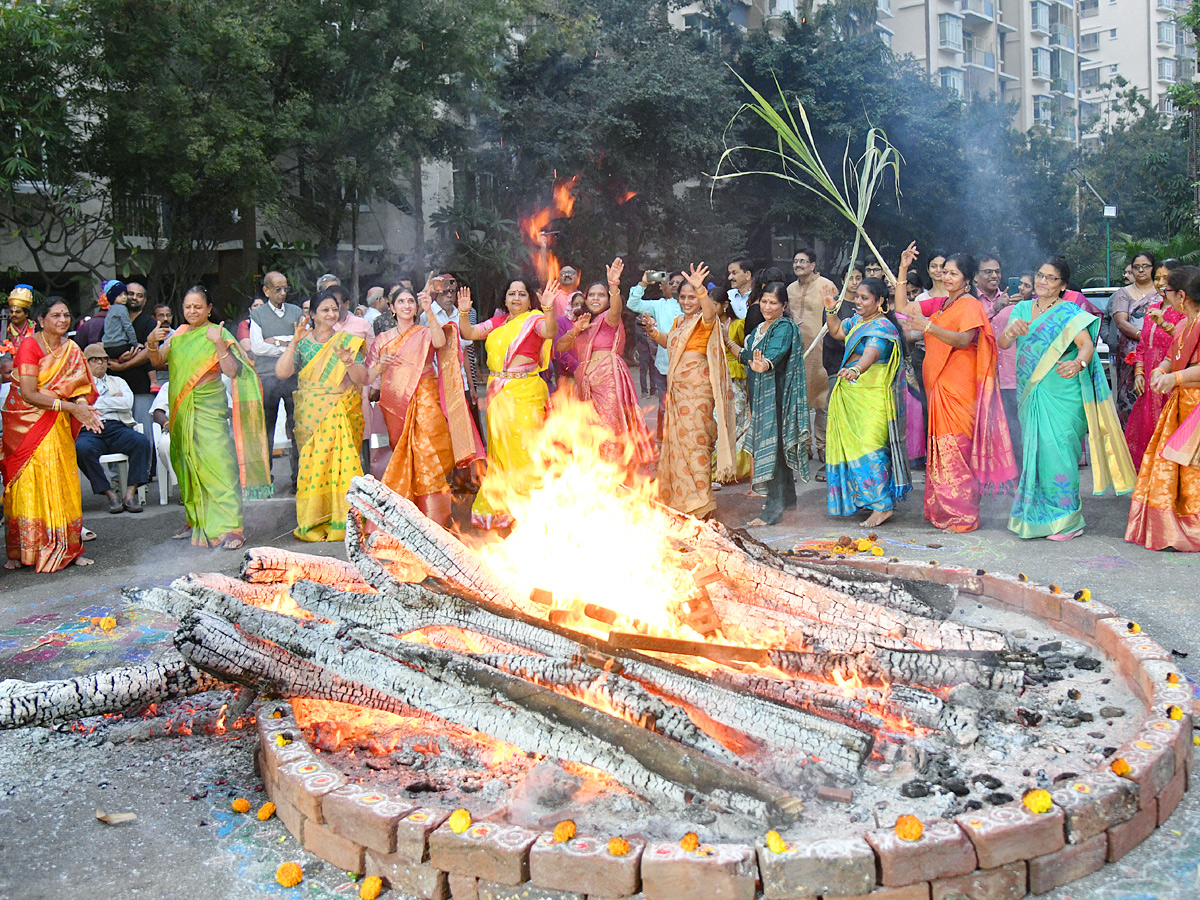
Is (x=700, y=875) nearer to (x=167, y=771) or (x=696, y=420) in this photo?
(x=167, y=771)

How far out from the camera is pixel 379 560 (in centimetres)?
499

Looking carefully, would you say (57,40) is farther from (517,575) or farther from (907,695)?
(907,695)

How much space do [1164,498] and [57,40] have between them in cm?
1362

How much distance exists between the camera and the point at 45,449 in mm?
6941

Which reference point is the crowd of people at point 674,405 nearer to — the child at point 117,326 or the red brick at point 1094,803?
the child at point 117,326

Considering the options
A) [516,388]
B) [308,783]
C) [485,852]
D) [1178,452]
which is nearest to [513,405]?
[516,388]

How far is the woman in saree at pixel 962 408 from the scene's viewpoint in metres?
7.05

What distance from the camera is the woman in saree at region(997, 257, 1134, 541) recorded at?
670 centimetres

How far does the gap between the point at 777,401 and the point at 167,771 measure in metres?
5.14

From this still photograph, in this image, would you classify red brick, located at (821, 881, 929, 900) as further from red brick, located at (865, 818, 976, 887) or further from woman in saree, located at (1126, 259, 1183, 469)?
woman in saree, located at (1126, 259, 1183, 469)

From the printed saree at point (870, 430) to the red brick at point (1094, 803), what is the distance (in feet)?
14.7

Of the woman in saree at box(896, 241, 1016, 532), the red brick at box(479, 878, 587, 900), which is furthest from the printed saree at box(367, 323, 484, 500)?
the red brick at box(479, 878, 587, 900)

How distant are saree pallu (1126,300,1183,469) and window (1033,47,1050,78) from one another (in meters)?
50.0

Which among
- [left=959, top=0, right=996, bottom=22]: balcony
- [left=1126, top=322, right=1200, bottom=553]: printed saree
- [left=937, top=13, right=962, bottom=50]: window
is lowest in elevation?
[left=1126, top=322, right=1200, bottom=553]: printed saree
